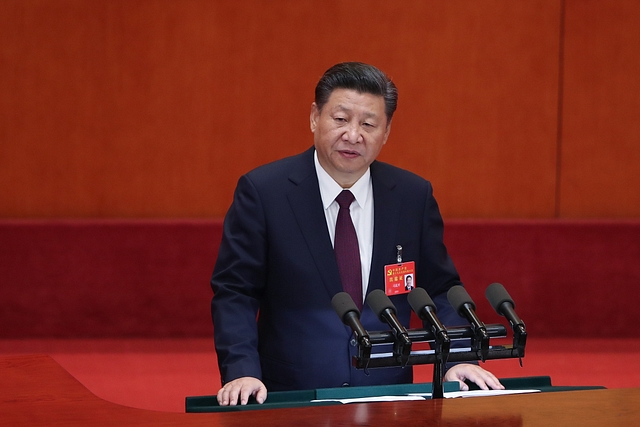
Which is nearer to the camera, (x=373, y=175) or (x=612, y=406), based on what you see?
(x=612, y=406)

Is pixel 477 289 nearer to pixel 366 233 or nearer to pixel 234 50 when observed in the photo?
pixel 234 50

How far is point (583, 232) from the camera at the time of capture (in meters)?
4.48

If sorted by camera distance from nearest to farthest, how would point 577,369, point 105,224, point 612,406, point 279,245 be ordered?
point 612,406, point 279,245, point 577,369, point 105,224

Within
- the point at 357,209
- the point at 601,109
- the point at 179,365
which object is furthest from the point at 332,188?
the point at 601,109

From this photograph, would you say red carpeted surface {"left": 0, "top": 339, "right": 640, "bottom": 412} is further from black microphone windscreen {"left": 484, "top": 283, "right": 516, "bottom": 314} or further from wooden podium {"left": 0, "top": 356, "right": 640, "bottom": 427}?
black microphone windscreen {"left": 484, "top": 283, "right": 516, "bottom": 314}

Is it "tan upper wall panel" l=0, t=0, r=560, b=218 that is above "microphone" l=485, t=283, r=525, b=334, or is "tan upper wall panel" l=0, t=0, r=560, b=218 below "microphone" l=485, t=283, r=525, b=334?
above

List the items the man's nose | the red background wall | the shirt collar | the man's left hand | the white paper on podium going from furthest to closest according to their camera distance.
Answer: the red background wall < the shirt collar < the man's nose < the man's left hand < the white paper on podium

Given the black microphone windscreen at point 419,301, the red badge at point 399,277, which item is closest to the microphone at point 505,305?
Answer: the black microphone windscreen at point 419,301

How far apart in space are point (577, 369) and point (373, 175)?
2142 millimetres

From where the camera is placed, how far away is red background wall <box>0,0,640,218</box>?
176 inches

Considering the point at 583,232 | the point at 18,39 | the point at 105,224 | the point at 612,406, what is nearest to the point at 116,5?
the point at 18,39

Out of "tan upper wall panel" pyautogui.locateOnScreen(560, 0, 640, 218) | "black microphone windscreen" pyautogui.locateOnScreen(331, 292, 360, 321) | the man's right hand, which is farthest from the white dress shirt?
"tan upper wall panel" pyautogui.locateOnScreen(560, 0, 640, 218)

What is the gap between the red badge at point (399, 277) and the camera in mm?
2188

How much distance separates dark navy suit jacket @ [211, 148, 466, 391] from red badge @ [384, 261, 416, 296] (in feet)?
0.09
